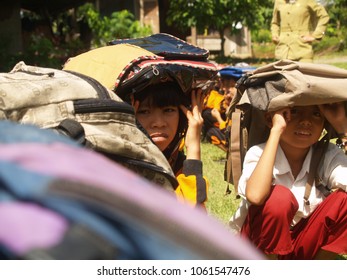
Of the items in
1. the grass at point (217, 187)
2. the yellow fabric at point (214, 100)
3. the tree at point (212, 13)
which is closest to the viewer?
the grass at point (217, 187)

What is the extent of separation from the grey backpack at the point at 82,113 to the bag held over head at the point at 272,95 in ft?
2.88

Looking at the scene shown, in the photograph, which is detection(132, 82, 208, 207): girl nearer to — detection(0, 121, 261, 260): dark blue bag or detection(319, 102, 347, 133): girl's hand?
detection(319, 102, 347, 133): girl's hand

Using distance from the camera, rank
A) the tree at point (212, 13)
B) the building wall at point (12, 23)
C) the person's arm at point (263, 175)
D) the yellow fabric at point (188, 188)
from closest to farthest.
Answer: the yellow fabric at point (188, 188) < the person's arm at point (263, 175) < the building wall at point (12, 23) < the tree at point (212, 13)

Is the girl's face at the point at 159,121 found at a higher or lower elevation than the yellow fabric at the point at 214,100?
higher

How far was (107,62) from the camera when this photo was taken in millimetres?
2660

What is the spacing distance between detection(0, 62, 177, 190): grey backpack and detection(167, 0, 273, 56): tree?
598 inches

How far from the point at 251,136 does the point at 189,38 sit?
1828 cm

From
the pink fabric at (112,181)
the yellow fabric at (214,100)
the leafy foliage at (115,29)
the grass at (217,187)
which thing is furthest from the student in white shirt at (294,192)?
the leafy foliage at (115,29)

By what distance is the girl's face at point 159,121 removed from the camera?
297 cm

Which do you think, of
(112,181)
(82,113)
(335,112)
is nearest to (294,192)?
(335,112)

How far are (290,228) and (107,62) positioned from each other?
1.09 metres

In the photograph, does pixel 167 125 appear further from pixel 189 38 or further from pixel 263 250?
pixel 189 38

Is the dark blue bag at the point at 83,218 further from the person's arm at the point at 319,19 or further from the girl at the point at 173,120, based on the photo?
the person's arm at the point at 319,19

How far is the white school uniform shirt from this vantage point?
2.89 m
